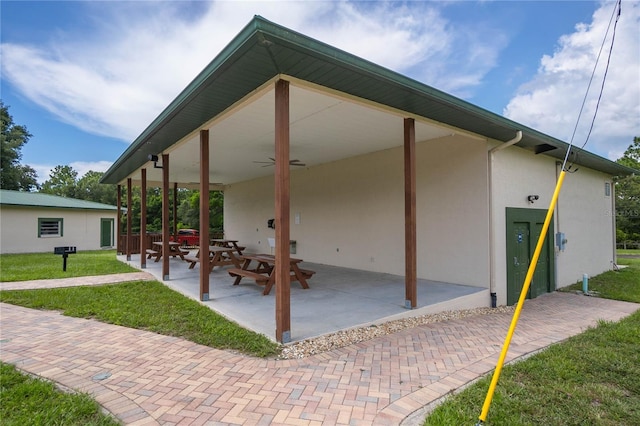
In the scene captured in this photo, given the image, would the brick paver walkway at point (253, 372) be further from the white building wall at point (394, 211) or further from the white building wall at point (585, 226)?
the white building wall at point (585, 226)

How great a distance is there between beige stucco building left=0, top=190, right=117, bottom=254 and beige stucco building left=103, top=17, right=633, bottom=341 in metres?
7.48

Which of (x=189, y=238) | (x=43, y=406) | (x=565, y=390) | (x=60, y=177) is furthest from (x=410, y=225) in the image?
(x=60, y=177)

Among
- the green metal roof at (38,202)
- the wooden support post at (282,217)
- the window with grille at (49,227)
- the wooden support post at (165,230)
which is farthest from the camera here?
the window with grille at (49,227)

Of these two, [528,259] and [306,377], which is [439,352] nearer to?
[306,377]

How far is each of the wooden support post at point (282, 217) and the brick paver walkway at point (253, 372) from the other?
499 millimetres

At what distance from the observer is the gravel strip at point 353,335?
11.9ft

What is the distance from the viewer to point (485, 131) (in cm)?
611

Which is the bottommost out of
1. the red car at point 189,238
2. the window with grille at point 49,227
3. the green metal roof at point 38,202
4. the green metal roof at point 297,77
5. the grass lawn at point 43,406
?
the grass lawn at point 43,406

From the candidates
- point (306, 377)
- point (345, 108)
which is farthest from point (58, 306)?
point (345, 108)

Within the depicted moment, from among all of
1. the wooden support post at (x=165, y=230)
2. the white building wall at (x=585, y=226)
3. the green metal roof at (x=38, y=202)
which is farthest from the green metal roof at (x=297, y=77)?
the green metal roof at (x=38, y=202)

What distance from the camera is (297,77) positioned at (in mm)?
3818

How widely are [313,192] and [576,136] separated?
337 inches

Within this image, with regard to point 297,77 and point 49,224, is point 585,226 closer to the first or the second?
point 297,77

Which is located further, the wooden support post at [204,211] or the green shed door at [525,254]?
the green shed door at [525,254]
